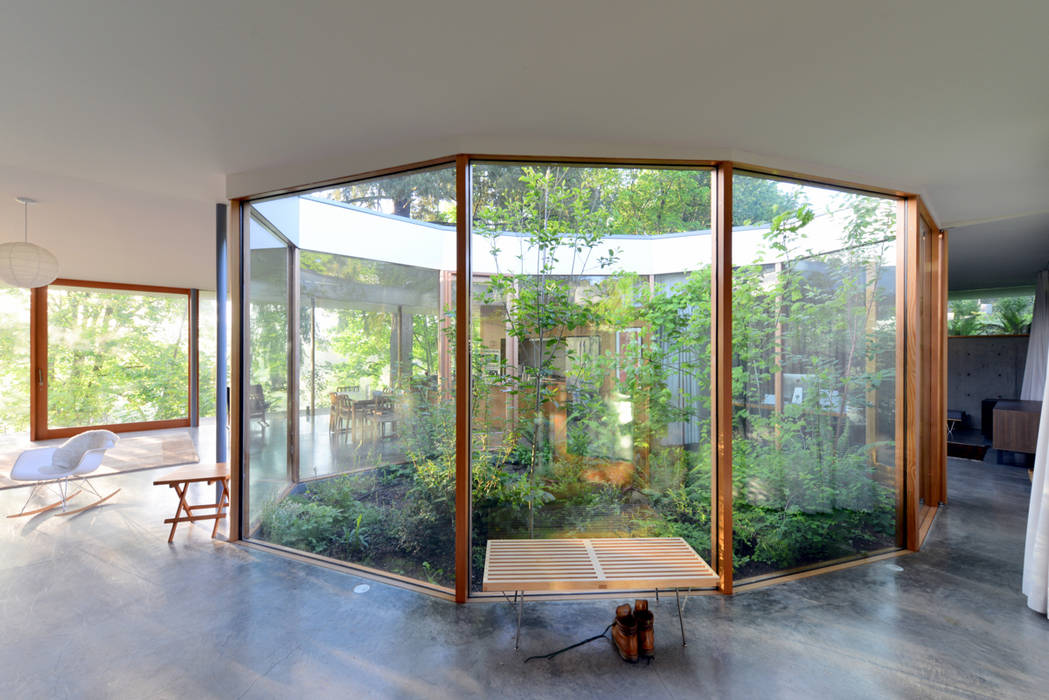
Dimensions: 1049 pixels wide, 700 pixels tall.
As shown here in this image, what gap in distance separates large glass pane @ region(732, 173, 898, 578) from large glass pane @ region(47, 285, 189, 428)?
9.12 metres

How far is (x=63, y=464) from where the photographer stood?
4133mm

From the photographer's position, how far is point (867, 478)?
3.20 m

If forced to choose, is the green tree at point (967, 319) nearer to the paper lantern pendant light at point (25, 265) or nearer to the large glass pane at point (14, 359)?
the paper lantern pendant light at point (25, 265)

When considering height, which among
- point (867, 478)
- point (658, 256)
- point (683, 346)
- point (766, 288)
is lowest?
point (867, 478)

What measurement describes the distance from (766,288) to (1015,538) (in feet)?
9.51

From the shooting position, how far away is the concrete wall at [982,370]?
775cm

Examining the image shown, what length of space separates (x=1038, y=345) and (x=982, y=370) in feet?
6.62

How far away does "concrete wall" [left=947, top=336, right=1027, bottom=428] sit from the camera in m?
7.75

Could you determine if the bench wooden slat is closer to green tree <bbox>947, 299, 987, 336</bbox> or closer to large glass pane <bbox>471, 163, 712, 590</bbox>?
large glass pane <bbox>471, 163, 712, 590</bbox>

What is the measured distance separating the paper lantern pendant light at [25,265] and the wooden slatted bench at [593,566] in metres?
4.08

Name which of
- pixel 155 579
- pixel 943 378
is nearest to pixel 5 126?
pixel 155 579

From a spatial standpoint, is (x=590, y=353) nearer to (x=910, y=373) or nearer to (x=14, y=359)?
(x=910, y=373)

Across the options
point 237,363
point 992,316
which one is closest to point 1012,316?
point 992,316

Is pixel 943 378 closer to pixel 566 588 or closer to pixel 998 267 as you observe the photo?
pixel 998 267
